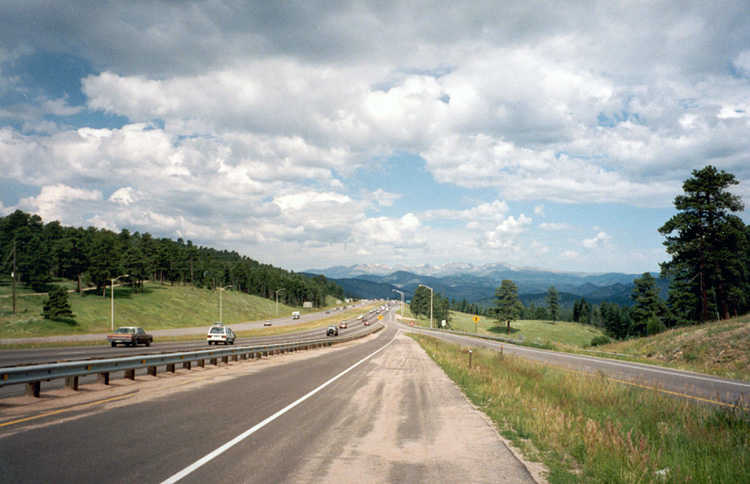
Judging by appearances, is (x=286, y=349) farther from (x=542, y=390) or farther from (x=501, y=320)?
(x=501, y=320)

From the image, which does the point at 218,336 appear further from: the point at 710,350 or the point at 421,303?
the point at 421,303

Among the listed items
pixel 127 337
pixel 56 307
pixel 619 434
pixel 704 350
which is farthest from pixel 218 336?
pixel 704 350

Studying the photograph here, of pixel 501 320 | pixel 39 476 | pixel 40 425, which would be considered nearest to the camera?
pixel 39 476

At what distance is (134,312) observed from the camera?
256 ft

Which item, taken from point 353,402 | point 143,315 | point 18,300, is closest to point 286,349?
point 353,402

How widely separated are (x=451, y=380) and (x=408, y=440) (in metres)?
11.0

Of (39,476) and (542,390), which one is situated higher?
(39,476)

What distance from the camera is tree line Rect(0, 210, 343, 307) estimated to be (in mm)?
86312

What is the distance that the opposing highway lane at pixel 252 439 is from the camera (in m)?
5.93

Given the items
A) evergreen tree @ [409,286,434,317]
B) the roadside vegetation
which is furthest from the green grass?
evergreen tree @ [409,286,434,317]

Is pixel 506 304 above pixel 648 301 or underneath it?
underneath

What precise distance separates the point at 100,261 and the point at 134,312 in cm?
1580

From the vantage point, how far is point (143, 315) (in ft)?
258

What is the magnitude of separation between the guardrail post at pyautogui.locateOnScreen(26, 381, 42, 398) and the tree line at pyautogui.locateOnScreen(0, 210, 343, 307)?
6500 cm
